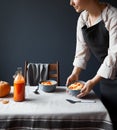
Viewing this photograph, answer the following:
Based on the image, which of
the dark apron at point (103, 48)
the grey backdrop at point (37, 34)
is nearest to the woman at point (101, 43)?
the dark apron at point (103, 48)

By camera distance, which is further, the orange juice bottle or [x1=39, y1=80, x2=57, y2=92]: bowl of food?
[x1=39, y1=80, x2=57, y2=92]: bowl of food

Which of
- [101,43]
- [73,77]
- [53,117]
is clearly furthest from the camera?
[73,77]

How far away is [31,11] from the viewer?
2.57 metres

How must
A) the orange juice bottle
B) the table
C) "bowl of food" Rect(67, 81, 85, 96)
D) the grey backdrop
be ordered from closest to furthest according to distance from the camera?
the table → the orange juice bottle → "bowl of food" Rect(67, 81, 85, 96) → the grey backdrop

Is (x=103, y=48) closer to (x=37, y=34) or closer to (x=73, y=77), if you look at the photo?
(x=73, y=77)

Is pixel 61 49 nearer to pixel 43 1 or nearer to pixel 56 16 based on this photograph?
pixel 56 16

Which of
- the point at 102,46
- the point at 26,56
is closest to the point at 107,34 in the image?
the point at 102,46

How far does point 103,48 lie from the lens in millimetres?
1614

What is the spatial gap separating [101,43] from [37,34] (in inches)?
46.2

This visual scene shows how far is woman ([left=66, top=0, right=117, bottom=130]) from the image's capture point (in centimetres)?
143

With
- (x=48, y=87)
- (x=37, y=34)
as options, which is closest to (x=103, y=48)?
(x=48, y=87)

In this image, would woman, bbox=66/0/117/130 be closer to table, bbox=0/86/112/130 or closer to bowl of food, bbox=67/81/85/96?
bowl of food, bbox=67/81/85/96

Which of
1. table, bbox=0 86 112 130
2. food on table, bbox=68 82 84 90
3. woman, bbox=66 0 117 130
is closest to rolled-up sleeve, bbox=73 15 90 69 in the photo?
woman, bbox=66 0 117 130

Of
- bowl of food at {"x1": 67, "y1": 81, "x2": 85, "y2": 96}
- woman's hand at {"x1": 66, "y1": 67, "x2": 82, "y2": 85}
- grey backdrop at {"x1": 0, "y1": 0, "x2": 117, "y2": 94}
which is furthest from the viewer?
grey backdrop at {"x1": 0, "y1": 0, "x2": 117, "y2": 94}
